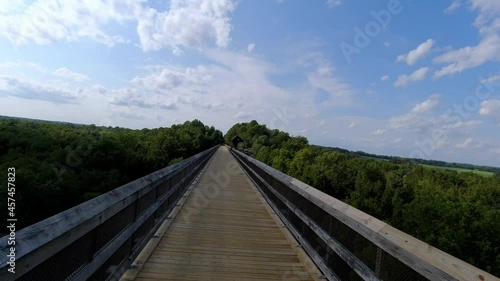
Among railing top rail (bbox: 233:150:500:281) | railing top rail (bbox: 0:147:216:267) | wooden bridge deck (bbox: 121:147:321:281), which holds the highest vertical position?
railing top rail (bbox: 0:147:216:267)

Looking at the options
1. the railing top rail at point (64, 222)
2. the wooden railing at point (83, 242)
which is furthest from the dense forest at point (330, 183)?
the railing top rail at point (64, 222)

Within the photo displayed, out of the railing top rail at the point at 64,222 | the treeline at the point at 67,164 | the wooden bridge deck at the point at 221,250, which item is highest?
the railing top rail at the point at 64,222

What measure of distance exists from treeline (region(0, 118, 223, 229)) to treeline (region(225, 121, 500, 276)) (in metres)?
25.3

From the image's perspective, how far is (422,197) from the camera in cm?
4194

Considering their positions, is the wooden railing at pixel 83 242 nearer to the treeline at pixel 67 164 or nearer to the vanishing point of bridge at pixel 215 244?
the vanishing point of bridge at pixel 215 244

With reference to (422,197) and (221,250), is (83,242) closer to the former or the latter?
(221,250)

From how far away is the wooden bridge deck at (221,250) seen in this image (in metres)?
3.88

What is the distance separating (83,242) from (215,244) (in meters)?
2.99

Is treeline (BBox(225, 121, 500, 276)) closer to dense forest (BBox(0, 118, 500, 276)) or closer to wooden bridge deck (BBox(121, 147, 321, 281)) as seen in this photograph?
dense forest (BBox(0, 118, 500, 276))

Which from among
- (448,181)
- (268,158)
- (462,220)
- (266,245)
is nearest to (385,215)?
(448,181)

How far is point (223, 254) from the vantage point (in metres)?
4.65

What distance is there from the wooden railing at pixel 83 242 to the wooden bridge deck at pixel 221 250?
39 cm

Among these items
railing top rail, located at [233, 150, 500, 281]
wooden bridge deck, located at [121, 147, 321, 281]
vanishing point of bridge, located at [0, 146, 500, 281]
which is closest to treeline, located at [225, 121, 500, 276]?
wooden bridge deck, located at [121, 147, 321, 281]

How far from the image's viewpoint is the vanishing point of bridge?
1.83 metres
